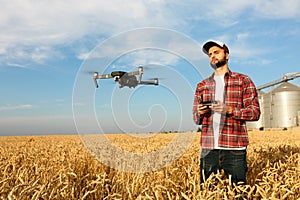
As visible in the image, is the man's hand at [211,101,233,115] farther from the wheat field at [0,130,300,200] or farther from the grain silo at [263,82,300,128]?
the grain silo at [263,82,300,128]

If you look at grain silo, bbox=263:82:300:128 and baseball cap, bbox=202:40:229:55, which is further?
grain silo, bbox=263:82:300:128

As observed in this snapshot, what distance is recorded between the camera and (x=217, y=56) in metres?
4.14

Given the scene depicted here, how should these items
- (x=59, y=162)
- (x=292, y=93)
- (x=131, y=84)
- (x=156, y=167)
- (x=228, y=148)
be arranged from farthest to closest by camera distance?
(x=292, y=93), (x=131, y=84), (x=59, y=162), (x=156, y=167), (x=228, y=148)

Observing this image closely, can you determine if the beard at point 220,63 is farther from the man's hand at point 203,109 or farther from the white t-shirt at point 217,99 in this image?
the man's hand at point 203,109

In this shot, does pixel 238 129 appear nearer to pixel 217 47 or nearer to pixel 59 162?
pixel 217 47

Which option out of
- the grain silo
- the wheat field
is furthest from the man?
the grain silo

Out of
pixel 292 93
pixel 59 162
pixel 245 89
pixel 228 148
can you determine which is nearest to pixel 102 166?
pixel 59 162

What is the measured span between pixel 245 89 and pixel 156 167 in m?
2.48

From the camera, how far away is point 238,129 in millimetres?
4105

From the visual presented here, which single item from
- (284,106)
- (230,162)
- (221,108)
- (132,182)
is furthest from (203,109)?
(284,106)

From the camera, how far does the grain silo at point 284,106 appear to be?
49750 millimetres

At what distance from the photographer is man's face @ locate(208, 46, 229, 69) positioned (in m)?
4.12

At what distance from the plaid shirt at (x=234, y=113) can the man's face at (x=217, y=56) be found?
7.6 inches

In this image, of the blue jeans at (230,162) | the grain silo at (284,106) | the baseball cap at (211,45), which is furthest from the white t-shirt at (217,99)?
the grain silo at (284,106)
